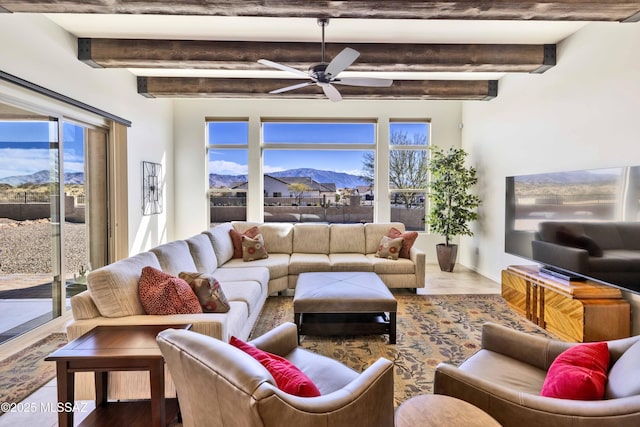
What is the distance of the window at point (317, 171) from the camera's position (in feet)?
22.1

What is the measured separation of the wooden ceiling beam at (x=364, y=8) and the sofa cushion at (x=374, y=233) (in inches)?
118

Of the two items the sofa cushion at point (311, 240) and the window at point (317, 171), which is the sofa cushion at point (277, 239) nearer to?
the sofa cushion at point (311, 240)

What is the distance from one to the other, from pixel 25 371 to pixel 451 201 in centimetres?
566

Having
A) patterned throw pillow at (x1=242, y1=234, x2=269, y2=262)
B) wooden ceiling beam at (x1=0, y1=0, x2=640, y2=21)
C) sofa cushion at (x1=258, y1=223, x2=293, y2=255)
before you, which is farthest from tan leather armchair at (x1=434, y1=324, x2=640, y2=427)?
sofa cushion at (x1=258, y1=223, x2=293, y2=255)

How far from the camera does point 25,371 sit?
2.60 metres

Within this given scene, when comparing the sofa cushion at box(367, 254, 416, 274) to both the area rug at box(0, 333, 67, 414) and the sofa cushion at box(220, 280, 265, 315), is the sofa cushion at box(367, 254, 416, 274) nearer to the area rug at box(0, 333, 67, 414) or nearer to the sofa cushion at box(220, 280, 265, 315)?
the sofa cushion at box(220, 280, 265, 315)

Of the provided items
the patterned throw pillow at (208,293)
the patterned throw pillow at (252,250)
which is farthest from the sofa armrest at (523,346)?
the patterned throw pillow at (252,250)

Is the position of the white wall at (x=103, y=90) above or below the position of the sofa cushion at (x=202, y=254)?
above

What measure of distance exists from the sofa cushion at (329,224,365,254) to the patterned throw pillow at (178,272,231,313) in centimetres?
276

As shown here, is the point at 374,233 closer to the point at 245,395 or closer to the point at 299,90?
the point at 299,90

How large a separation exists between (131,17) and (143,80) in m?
1.89

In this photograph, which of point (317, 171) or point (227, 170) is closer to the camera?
point (227, 170)

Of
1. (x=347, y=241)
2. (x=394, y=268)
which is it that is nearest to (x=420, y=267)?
(x=394, y=268)

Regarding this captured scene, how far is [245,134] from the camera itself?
6711 mm
